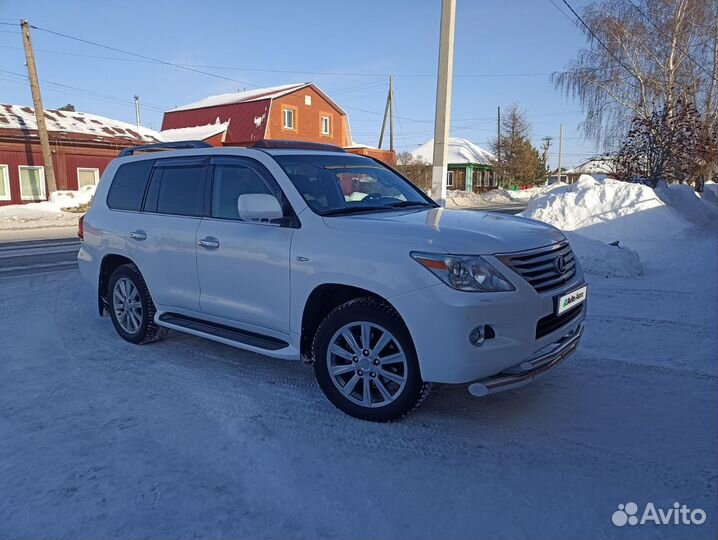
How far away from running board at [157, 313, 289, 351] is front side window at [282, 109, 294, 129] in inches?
1231

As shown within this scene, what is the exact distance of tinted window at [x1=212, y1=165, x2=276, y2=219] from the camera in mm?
4316

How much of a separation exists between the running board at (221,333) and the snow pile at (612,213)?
1024 centimetres

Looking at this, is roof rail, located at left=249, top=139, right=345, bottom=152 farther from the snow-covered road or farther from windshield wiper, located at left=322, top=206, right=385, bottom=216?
the snow-covered road

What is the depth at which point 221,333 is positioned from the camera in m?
4.34

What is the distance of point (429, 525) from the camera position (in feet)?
8.34

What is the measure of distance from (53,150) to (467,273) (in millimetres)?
28223

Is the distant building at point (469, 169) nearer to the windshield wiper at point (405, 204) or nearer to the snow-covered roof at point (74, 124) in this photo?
the snow-covered roof at point (74, 124)

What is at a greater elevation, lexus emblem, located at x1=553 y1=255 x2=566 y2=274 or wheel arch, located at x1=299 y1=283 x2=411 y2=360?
lexus emblem, located at x1=553 y1=255 x2=566 y2=274

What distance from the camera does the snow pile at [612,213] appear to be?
12.4 metres

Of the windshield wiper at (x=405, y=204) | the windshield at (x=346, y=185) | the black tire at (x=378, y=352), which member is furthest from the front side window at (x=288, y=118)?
the black tire at (x=378, y=352)

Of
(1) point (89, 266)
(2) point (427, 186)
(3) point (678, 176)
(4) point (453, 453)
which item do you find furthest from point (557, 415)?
(2) point (427, 186)

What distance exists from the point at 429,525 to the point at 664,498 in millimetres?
1243

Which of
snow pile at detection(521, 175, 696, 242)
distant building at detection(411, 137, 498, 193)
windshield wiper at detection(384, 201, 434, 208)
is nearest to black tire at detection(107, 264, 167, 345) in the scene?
windshield wiper at detection(384, 201, 434, 208)

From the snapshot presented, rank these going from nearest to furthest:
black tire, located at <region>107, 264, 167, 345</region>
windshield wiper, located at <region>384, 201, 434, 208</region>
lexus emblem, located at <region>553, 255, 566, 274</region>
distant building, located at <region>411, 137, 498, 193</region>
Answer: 1. lexus emblem, located at <region>553, 255, 566, 274</region>
2. windshield wiper, located at <region>384, 201, 434, 208</region>
3. black tire, located at <region>107, 264, 167, 345</region>
4. distant building, located at <region>411, 137, 498, 193</region>
